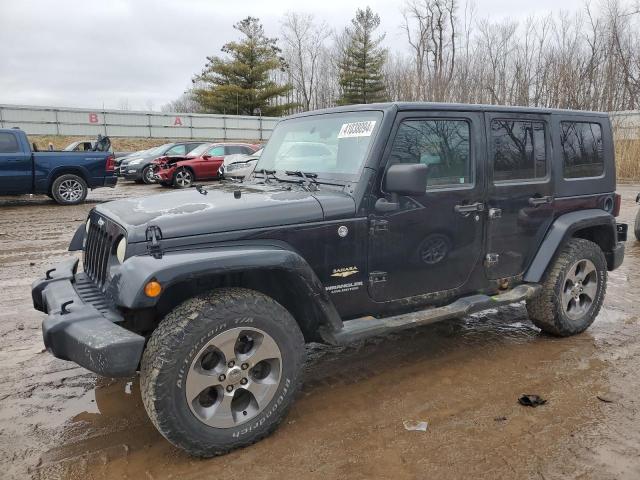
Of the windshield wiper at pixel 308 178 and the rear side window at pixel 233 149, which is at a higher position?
the rear side window at pixel 233 149

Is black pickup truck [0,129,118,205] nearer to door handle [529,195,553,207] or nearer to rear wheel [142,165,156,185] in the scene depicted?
rear wheel [142,165,156,185]

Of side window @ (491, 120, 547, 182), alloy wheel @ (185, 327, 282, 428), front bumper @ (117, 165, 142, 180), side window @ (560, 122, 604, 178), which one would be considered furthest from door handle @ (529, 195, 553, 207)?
front bumper @ (117, 165, 142, 180)

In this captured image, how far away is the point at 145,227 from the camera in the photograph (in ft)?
9.03

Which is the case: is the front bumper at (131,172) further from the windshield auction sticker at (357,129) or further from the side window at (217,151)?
the windshield auction sticker at (357,129)

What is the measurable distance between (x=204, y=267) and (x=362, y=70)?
1722 inches

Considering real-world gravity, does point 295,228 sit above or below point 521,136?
below

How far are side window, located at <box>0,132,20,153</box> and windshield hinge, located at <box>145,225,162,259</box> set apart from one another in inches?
469

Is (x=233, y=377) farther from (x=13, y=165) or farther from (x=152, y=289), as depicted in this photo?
(x=13, y=165)

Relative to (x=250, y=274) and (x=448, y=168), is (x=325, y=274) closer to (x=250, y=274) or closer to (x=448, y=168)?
(x=250, y=274)

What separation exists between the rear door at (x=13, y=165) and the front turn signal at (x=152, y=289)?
12.1m

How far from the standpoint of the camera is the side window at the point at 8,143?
12.3 meters

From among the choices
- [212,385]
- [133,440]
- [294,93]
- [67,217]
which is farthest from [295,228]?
[294,93]

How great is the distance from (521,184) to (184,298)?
8.99 ft

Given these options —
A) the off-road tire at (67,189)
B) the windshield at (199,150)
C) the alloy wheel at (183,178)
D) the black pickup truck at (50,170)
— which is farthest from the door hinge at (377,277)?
the windshield at (199,150)
